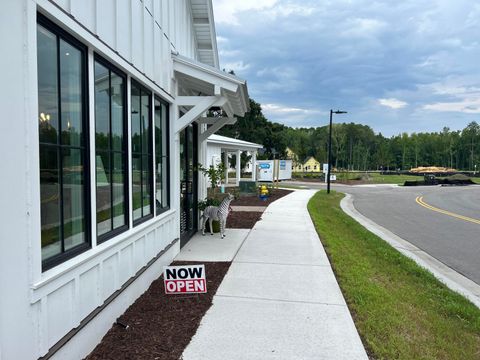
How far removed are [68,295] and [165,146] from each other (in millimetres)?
3716

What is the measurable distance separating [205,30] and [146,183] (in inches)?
218

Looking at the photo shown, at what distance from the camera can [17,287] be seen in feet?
8.62

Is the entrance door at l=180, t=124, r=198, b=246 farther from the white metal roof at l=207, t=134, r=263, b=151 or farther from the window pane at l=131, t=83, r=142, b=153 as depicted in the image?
the white metal roof at l=207, t=134, r=263, b=151

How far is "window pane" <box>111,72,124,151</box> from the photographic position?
174 inches

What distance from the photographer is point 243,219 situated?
1251 centimetres

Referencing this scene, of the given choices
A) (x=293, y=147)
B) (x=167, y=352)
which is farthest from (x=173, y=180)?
(x=293, y=147)

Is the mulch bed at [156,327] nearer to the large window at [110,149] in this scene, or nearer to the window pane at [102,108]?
the large window at [110,149]

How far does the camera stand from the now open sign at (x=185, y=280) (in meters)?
5.05

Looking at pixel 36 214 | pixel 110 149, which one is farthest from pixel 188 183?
pixel 36 214

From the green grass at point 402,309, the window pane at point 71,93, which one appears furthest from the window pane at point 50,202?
the green grass at point 402,309

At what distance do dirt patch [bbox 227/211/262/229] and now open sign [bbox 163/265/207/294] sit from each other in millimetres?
5839

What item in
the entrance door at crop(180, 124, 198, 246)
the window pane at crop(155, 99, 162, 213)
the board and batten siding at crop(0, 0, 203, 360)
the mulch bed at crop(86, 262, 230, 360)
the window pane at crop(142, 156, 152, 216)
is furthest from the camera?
the entrance door at crop(180, 124, 198, 246)

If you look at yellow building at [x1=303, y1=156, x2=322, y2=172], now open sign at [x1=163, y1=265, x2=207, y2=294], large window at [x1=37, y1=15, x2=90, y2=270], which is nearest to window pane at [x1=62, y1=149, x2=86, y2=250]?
large window at [x1=37, y1=15, x2=90, y2=270]

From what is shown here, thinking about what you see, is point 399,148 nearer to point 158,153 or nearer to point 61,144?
point 158,153
